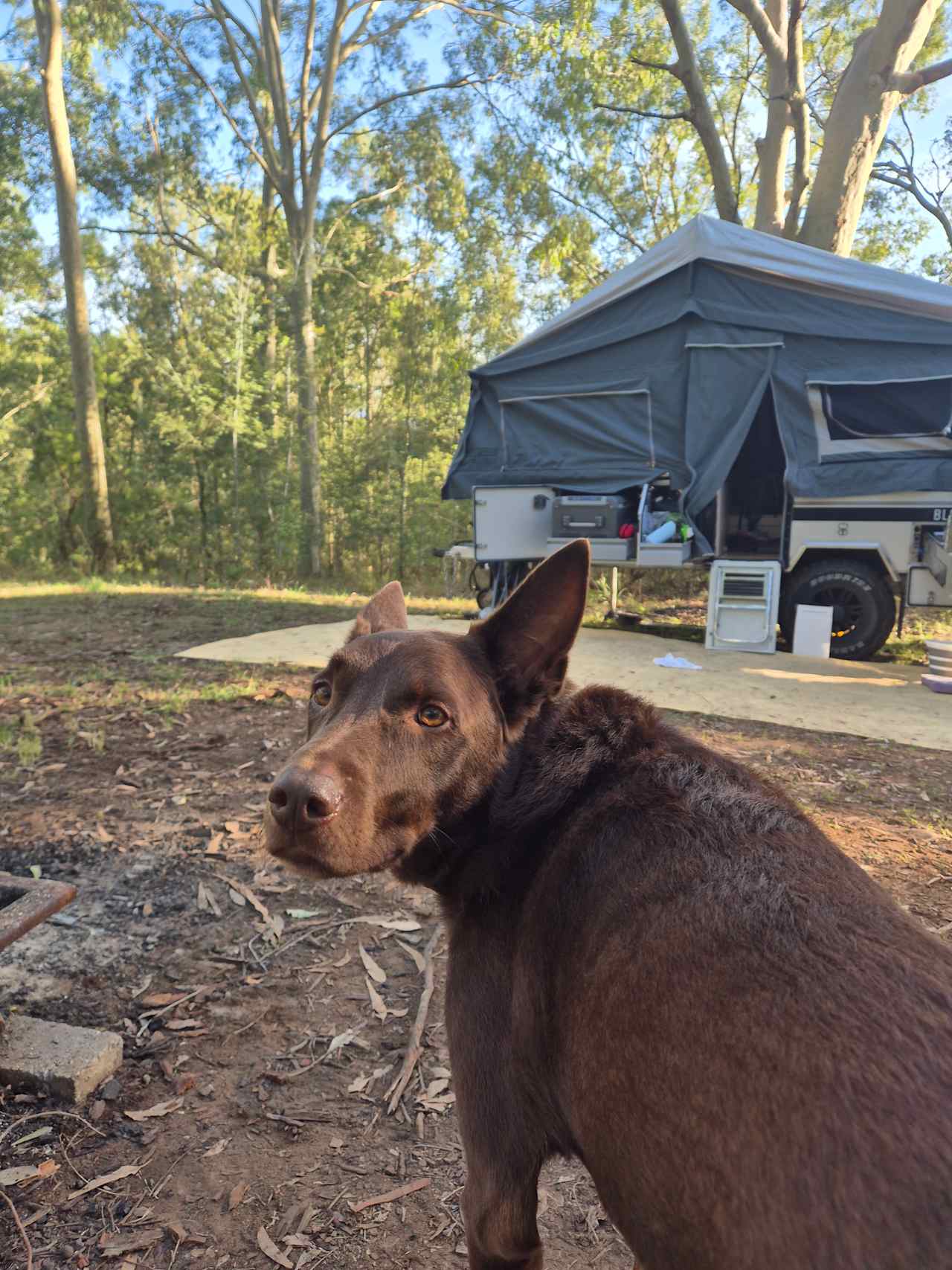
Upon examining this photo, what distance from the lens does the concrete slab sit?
233 inches

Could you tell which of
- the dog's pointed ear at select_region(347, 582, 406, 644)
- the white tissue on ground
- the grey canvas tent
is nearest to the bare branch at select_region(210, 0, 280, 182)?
the grey canvas tent

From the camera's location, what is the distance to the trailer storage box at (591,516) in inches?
353

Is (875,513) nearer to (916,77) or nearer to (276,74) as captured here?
(916,77)

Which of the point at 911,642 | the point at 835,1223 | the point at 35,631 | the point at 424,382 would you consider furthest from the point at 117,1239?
the point at 424,382

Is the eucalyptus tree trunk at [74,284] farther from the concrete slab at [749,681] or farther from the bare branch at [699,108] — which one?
the bare branch at [699,108]

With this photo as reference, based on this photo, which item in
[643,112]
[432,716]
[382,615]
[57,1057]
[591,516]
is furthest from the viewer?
[643,112]

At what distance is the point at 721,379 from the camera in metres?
8.81

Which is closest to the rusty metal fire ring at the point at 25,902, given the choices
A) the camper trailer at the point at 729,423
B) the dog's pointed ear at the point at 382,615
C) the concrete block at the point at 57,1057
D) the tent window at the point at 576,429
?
the concrete block at the point at 57,1057

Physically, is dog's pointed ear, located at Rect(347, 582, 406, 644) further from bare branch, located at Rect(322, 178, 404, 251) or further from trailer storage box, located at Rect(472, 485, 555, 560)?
bare branch, located at Rect(322, 178, 404, 251)

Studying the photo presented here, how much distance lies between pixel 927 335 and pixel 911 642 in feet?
12.4

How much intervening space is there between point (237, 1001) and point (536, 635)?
1.73 m

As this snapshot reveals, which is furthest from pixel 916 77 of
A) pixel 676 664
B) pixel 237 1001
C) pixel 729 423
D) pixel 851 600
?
pixel 237 1001

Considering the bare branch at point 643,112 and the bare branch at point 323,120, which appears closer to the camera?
the bare branch at point 643,112

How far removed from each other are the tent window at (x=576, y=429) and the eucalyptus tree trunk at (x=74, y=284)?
919 centimetres
